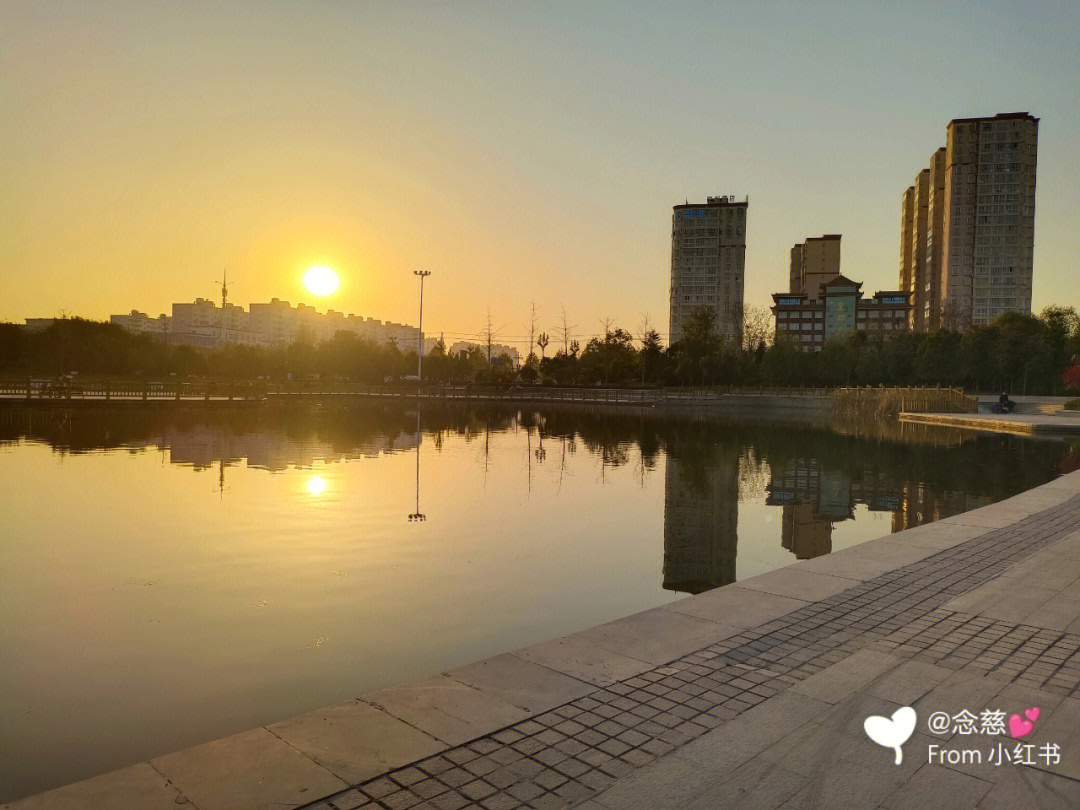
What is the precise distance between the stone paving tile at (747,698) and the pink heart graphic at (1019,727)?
0.73ft

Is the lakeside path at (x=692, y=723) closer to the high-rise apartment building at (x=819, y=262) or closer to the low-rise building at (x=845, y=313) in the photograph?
the low-rise building at (x=845, y=313)

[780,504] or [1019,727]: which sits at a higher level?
[1019,727]

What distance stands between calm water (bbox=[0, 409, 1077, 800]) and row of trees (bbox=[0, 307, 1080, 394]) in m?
45.3

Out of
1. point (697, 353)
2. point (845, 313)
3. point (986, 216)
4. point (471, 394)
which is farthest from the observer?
point (845, 313)

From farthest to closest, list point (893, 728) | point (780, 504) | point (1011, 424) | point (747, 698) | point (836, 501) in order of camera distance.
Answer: point (1011, 424) → point (836, 501) → point (780, 504) → point (747, 698) → point (893, 728)

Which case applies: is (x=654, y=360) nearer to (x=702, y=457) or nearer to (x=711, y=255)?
(x=702, y=457)

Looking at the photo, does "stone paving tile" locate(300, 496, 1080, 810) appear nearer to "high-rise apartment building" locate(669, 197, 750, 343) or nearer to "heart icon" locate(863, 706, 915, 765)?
"heart icon" locate(863, 706, 915, 765)

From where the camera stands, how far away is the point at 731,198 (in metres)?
127

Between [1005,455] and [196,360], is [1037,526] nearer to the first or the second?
[1005,455]

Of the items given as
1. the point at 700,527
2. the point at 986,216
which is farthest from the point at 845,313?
the point at 700,527

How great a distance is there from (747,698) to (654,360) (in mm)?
68459

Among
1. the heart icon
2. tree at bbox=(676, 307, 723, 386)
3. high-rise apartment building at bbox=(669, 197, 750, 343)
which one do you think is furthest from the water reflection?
high-rise apartment building at bbox=(669, 197, 750, 343)

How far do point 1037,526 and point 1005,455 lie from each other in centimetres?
1213

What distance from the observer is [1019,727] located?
11.5 feet
